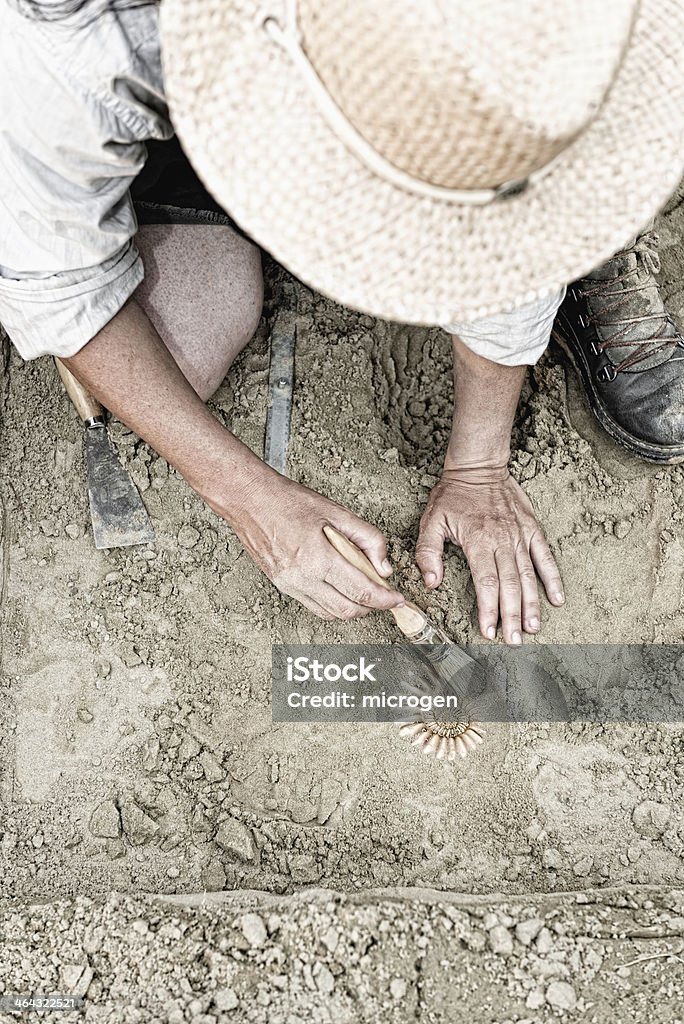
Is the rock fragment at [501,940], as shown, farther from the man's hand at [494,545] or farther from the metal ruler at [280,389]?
the metal ruler at [280,389]

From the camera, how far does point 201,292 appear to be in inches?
77.0

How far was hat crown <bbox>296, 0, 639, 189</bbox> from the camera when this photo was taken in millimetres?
815

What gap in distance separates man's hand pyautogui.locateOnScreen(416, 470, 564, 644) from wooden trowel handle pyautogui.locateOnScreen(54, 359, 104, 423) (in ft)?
2.63

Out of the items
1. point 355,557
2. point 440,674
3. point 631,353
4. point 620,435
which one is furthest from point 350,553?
point 631,353

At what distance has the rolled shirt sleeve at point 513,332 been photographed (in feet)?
5.32

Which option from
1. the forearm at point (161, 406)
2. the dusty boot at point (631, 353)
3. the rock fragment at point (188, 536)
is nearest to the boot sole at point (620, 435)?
the dusty boot at point (631, 353)

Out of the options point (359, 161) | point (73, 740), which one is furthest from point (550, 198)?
point (73, 740)

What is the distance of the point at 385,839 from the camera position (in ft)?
5.74

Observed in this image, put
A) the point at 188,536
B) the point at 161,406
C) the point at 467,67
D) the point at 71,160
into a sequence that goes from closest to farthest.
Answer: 1. the point at 467,67
2. the point at 71,160
3. the point at 161,406
4. the point at 188,536

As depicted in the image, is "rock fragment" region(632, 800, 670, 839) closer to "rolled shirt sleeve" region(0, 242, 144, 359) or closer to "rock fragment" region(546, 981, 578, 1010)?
"rock fragment" region(546, 981, 578, 1010)

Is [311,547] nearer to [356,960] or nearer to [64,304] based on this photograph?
[64,304]

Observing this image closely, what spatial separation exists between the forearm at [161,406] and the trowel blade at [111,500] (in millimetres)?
352

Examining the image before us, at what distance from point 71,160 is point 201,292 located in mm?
694

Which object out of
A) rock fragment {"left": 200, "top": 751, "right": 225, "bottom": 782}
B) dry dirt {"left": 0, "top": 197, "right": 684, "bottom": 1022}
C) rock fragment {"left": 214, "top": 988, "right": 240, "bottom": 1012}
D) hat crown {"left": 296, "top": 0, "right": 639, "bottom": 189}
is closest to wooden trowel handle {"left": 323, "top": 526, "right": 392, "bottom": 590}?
dry dirt {"left": 0, "top": 197, "right": 684, "bottom": 1022}
